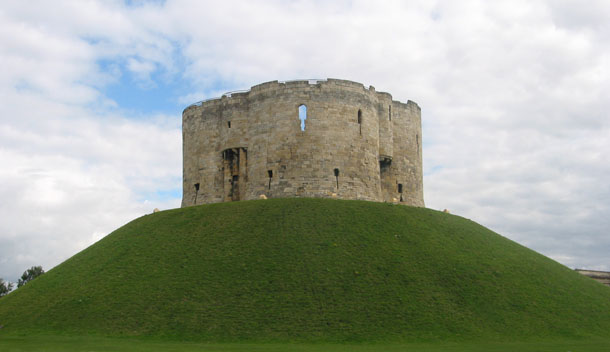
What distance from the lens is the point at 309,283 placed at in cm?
3216

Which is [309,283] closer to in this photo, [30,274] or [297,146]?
[297,146]

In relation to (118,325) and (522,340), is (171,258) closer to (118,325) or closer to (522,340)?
(118,325)

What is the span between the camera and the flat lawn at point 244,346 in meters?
25.1

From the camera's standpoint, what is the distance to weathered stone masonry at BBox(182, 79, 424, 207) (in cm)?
4425

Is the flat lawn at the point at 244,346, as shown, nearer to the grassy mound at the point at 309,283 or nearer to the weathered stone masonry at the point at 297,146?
the grassy mound at the point at 309,283

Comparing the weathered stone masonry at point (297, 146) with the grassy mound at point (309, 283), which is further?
the weathered stone masonry at point (297, 146)

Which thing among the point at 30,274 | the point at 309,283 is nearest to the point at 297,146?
the point at 309,283

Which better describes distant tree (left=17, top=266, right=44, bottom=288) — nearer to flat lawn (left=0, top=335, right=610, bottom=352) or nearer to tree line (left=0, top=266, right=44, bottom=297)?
tree line (left=0, top=266, right=44, bottom=297)

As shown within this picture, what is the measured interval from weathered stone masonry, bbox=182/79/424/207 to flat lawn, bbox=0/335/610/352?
18332 mm

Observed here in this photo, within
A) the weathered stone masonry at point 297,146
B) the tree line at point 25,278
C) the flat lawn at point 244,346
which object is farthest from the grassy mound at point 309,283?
the tree line at point 25,278

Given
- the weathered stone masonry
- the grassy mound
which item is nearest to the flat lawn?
the grassy mound

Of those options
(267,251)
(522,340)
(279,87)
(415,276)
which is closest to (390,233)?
(415,276)

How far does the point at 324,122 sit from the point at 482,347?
22.5 m

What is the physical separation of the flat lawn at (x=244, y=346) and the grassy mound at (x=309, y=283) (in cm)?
116
